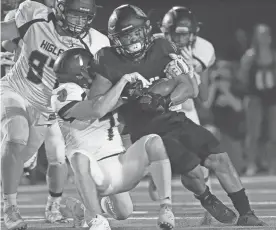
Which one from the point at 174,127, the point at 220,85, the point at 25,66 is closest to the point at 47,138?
the point at 25,66

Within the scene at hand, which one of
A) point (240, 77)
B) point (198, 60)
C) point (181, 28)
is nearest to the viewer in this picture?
point (181, 28)

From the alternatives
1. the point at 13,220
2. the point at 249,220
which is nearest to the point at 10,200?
the point at 13,220

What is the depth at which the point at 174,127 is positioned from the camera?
6.69m

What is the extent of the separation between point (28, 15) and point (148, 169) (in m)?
1.51

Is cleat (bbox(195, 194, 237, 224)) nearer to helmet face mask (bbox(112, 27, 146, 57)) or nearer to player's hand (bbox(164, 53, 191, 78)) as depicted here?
player's hand (bbox(164, 53, 191, 78))

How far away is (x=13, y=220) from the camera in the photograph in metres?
6.80

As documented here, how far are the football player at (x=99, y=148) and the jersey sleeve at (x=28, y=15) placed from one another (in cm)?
81

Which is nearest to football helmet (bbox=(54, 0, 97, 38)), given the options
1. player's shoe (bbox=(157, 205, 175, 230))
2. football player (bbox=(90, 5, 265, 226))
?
football player (bbox=(90, 5, 265, 226))

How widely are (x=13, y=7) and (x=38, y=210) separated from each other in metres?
1.63

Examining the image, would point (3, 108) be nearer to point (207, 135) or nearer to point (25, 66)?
point (25, 66)

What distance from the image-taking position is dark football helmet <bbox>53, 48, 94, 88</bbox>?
6.35m

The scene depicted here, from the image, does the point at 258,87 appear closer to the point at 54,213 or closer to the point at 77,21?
the point at 54,213

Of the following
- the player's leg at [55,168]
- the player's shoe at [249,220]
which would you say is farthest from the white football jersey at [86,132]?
the player's leg at [55,168]

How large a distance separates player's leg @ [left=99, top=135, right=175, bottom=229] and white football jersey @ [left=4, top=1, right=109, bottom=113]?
1.09 m
